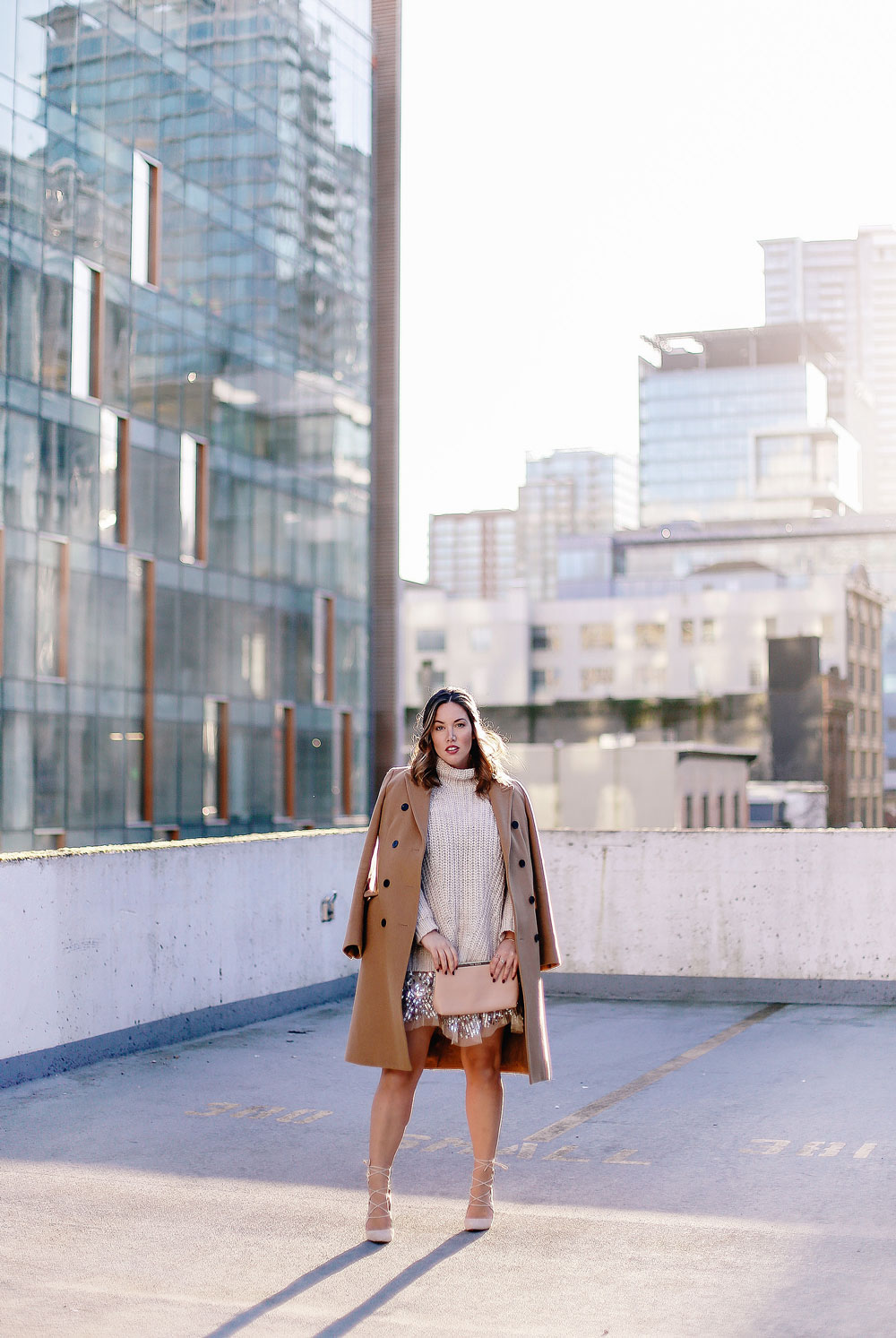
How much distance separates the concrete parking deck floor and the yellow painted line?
24 millimetres

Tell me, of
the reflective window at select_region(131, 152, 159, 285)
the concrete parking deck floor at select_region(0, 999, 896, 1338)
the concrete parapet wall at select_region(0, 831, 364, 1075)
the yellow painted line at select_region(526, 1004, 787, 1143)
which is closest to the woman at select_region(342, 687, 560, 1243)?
the concrete parking deck floor at select_region(0, 999, 896, 1338)

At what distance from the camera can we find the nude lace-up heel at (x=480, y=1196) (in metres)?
5.45

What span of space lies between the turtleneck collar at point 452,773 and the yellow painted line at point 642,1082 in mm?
2280

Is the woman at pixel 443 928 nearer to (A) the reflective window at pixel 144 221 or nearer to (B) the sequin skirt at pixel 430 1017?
(B) the sequin skirt at pixel 430 1017

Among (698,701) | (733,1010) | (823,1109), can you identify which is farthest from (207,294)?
(698,701)

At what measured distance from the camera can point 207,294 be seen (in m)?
38.7

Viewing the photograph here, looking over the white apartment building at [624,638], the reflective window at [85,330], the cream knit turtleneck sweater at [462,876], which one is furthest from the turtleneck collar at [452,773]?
the white apartment building at [624,638]

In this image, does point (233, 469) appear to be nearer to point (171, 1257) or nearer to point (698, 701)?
point (171, 1257)

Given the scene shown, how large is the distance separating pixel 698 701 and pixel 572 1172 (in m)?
106

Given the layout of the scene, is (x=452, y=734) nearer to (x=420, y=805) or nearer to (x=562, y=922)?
(x=420, y=805)

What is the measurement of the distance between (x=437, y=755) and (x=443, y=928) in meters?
0.59

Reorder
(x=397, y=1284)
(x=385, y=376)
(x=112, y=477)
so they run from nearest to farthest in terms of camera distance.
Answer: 1. (x=397, y=1284)
2. (x=112, y=477)
3. (x=385, y=376)

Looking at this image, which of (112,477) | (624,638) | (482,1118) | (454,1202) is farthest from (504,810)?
(624,638)

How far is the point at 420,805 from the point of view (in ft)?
17.9
